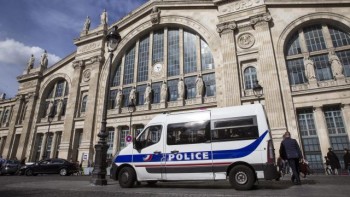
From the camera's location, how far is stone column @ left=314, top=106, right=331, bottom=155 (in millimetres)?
16109

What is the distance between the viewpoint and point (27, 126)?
29797mm

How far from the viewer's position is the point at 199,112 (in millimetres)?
8109

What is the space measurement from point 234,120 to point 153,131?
2.97 m

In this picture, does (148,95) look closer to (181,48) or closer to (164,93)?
(164,93)

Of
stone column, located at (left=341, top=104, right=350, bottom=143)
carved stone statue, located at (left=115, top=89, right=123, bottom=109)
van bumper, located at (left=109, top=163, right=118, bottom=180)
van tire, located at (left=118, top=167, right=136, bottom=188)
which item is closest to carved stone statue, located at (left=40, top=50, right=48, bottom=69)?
carved stone statue, located at (left=115, top=89, right=123, bottom=109)

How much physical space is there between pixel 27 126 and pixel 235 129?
102 feet

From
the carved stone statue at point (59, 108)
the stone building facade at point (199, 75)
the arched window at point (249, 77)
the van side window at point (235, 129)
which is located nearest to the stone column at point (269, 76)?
the stone building facade at point (199, 75)

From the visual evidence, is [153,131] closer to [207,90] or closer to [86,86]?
[207,90]

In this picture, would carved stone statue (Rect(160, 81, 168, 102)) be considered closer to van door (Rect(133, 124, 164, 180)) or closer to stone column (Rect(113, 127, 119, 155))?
stone column (Rect(113, 127, 119, 155))

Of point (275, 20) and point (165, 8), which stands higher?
point (165, 8)

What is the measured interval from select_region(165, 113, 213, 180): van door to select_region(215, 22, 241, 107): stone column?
1140 centimetres

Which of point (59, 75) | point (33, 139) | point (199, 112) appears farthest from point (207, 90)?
point (33, 139)

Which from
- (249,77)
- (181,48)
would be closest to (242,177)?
(249,77)

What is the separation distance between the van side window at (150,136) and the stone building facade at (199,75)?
439 inches
